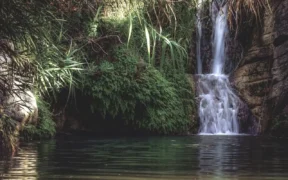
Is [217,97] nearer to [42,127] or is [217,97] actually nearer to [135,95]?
[135,95]

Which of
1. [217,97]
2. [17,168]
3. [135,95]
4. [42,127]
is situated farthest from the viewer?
[217,97]

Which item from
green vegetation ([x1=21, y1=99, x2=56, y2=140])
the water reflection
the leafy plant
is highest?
the leafy plant

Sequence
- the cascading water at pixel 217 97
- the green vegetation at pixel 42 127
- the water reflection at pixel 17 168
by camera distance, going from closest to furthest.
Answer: the water reflection at pixel 17 168, the green vegetation at pixel 42 127, the cascading water at pixel 217 97

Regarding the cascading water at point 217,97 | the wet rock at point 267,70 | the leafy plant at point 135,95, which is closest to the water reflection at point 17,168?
the leafy plant at point 135,95

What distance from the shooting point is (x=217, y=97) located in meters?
17.5

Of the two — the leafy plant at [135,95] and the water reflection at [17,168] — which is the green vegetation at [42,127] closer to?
the leafy plant at [135,95]

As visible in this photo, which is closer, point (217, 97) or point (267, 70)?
point (267, 70)

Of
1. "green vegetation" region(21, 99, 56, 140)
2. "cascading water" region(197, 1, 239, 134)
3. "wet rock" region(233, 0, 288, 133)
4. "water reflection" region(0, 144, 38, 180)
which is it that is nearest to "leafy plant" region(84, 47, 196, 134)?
"cascading water" region(197, 1, 239, 134)

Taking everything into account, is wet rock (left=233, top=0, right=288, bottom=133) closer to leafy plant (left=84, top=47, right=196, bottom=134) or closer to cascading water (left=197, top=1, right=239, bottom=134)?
cascading water (left=197, top=1, right=239, bottom=134)

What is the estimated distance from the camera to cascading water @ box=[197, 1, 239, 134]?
54.6 ft

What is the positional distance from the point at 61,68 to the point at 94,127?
4.78 m

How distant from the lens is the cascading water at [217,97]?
54.6 feet

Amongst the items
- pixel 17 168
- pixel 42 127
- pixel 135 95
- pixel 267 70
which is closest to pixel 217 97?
pixel 267 70

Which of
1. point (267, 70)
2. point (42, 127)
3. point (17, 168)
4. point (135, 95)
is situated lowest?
point (17, 168)
